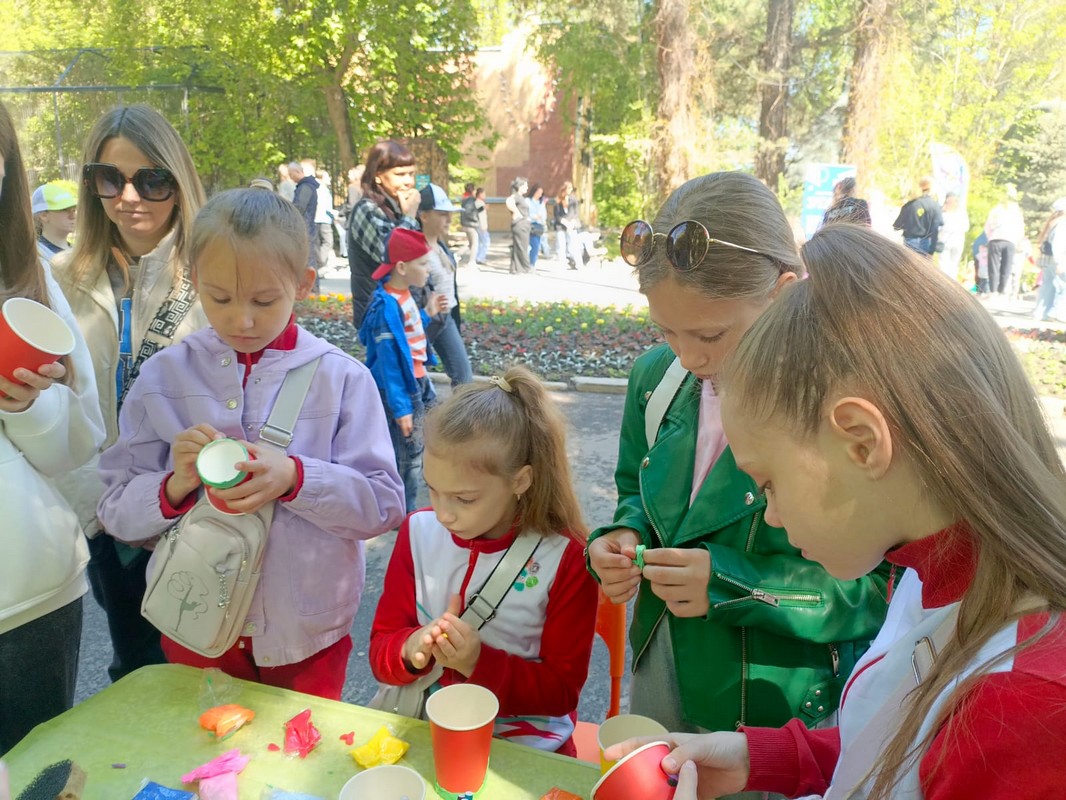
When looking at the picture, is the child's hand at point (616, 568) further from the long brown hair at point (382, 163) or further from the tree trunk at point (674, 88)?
the tree trunk at point (674, 88)

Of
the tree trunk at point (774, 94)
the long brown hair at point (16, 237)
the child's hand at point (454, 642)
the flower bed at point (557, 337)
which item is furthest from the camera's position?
the tree trunk at point (774, 94)

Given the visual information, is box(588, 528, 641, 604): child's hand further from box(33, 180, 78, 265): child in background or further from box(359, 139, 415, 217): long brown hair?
box(33, 180, 78, 265): child in background

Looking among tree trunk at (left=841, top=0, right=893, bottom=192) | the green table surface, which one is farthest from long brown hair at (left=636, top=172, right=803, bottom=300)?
tree trunk at (left=841, top=0, right=893, bottom=192)

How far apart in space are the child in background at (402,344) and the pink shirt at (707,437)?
2468 mm

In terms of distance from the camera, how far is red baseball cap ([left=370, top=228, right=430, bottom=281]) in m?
4.15

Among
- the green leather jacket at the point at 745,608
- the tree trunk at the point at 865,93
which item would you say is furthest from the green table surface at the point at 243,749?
the tree trunk at the point at 865,93

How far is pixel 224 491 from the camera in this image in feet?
5.72

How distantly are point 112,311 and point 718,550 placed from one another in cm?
194

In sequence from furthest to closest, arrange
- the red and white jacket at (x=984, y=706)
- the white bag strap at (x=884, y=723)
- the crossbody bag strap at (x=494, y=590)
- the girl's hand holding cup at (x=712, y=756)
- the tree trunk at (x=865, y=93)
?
the tree trunk at (x=865, y=93) < the crossbody bag strap at (x=494, y=590) < the girl's hand holding cup at (x=712, y=756) < the white bag strap at (x=884, y=723) < the red and white jacket at (x=984, y=706)

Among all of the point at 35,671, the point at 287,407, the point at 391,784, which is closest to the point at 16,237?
the point at 287,407

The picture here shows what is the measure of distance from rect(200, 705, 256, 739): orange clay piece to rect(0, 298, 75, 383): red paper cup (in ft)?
2.64

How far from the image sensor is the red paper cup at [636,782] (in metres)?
1.07

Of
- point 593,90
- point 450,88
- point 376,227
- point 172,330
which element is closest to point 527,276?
point 450,88

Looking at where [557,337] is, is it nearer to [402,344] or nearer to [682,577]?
[402,344]
